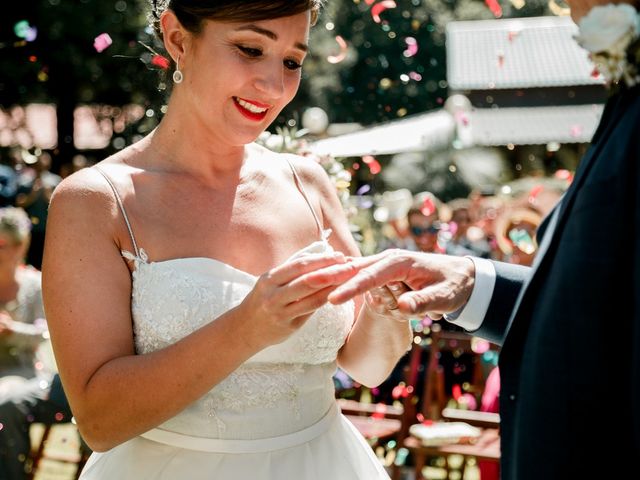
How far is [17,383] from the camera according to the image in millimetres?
5480

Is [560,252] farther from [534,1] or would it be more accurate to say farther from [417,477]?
[534,1]

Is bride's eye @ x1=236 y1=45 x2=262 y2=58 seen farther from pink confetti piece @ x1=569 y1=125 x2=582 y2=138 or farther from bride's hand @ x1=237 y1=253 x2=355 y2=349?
pink confetti piece @ x1=569 y1=125 x2=582 y2=138

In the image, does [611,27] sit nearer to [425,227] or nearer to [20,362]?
[20,362]

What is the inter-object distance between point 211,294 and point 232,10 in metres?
0.77

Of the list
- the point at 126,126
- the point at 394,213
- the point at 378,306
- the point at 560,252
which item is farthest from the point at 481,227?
the point at 126,126

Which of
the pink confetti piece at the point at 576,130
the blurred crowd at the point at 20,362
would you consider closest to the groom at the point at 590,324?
the blurred crowd at the point at 20,362

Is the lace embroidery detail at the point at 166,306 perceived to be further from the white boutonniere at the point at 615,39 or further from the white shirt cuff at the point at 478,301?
the white boutonniere at the point at 615,39

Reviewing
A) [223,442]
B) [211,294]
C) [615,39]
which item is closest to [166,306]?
[211,294]

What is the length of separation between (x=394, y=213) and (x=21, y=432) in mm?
5330

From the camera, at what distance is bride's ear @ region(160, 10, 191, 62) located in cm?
252

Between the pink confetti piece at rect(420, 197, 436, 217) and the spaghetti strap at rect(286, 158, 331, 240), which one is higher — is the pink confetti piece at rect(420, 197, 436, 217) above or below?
below

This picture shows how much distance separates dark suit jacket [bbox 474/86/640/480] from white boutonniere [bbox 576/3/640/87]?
49mm

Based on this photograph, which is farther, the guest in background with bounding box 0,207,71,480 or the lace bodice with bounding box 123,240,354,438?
the guest in background with bounding box 0,207,71,480

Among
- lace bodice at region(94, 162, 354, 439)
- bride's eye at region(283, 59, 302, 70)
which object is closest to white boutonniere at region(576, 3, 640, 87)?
lace bodice at region(94, 162, 354, 439)
